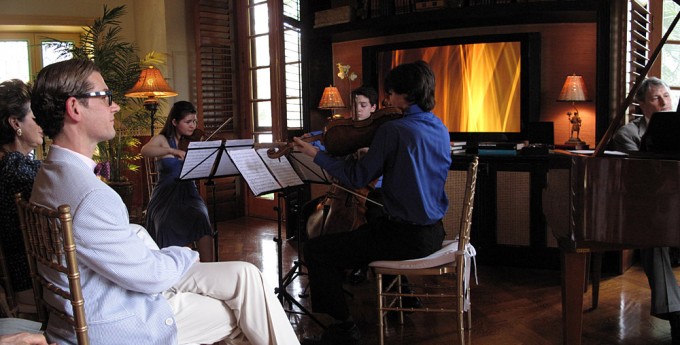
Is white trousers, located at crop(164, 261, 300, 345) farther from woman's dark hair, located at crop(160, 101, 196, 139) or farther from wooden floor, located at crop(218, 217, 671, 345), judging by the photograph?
woman's dark hair, located at crop(160, 101, 196, 139)

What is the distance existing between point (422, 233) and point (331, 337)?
0.68 m

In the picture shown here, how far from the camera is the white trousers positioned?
1632 mm

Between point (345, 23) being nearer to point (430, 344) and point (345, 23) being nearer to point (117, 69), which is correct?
point (117, 69)

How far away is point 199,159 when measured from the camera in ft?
10.00

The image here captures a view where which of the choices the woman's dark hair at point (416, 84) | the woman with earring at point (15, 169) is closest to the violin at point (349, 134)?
the woman's dark hair at point (416, 84)

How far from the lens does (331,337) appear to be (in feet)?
8.82

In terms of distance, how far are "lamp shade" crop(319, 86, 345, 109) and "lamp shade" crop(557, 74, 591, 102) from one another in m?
1.82

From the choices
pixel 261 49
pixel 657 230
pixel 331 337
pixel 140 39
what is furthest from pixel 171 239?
pixel 140 39

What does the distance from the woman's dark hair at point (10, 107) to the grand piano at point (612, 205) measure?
6.93ft

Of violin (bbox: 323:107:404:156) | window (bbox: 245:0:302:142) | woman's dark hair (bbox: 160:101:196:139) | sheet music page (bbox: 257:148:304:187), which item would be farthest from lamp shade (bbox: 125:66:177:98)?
violin (bbox: 323:107:404:156)

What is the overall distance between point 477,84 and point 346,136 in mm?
2247

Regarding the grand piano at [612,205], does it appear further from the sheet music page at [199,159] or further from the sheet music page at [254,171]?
the sheet music page at [199,159]

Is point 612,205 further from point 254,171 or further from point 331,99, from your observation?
point 331,99

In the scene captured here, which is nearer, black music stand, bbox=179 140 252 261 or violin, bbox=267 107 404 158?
violin, bbox=267 107 404 158
